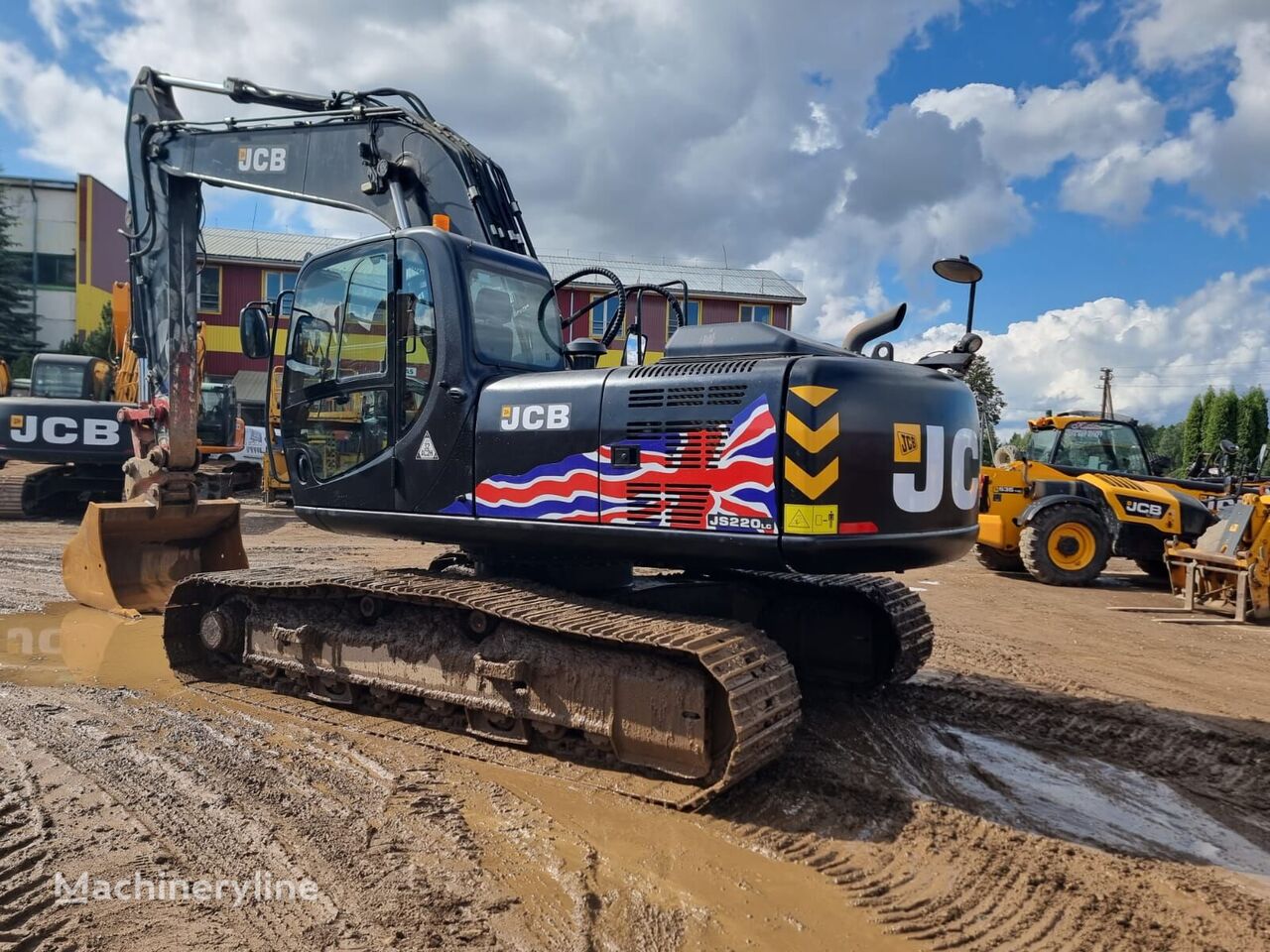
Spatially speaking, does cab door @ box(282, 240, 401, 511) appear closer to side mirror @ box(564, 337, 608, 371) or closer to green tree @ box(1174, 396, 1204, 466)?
side mirror @ box(564, 337, 608, 371)

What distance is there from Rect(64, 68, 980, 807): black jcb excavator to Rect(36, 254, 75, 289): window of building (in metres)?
32.1

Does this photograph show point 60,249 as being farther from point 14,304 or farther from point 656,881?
point 656,881

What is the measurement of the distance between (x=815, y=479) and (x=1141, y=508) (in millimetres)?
9593

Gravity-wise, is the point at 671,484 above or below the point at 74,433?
below

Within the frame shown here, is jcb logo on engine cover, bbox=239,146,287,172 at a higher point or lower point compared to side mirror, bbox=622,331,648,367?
higher

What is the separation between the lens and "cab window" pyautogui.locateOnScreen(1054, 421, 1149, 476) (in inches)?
494

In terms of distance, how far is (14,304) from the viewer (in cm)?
3152

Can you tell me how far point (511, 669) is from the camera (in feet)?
14.6

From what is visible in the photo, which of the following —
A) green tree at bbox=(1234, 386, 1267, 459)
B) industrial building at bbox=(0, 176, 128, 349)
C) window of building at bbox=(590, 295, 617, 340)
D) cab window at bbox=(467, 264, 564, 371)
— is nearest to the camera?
cab window at bbox=(467, 264, 564, 371)

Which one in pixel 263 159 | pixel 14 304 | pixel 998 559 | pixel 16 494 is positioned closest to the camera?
pixel 263 159

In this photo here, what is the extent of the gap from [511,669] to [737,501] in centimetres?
140

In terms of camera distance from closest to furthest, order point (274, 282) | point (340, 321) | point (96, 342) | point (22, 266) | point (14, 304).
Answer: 1. point (340, 321)
2. point (274, 282)
3. point (96, 342)
4. point (14, 304)
5. point (22, 266)

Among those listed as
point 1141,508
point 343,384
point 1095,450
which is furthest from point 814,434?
point 1095,450

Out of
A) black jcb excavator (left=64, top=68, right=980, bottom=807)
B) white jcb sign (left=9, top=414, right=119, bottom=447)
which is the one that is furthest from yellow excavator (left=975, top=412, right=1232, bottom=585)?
white jcb sign (left=9, top=414, right=119, bottom=447)
